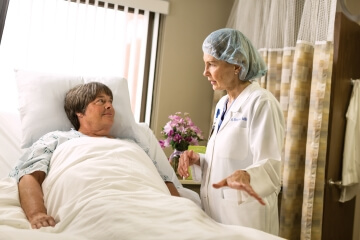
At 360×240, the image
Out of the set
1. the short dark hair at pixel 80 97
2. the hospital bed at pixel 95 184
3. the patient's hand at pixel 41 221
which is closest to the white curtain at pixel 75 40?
the hospital bed at pixel 95 184

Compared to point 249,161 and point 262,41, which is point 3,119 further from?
point 262,41

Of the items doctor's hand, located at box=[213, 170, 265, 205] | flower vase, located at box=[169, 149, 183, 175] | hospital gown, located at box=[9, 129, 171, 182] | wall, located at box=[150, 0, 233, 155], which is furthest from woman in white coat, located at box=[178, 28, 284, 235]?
wall, located at box=[150, 0, 233, 155]

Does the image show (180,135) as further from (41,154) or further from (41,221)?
(41,221)

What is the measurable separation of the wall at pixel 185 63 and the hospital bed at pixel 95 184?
93 centimetres

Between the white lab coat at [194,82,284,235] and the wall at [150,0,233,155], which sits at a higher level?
the wall at [150,0,233,155]

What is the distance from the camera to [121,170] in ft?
4.93

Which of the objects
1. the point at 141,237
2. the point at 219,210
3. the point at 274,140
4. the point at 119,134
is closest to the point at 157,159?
the point at 119,134

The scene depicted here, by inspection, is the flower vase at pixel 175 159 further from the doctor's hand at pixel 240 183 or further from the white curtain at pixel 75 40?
the doctor's hand at pixel 240 183

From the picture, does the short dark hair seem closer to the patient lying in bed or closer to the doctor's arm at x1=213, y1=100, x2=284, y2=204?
the patient lying in bed

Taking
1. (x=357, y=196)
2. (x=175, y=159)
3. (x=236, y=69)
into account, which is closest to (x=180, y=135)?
(x=175, y=159)

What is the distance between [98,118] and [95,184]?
2.00 ft

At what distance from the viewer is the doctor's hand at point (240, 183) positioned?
1091 millimetres

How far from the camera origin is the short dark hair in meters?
1.96

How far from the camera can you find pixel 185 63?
3.29 meters
